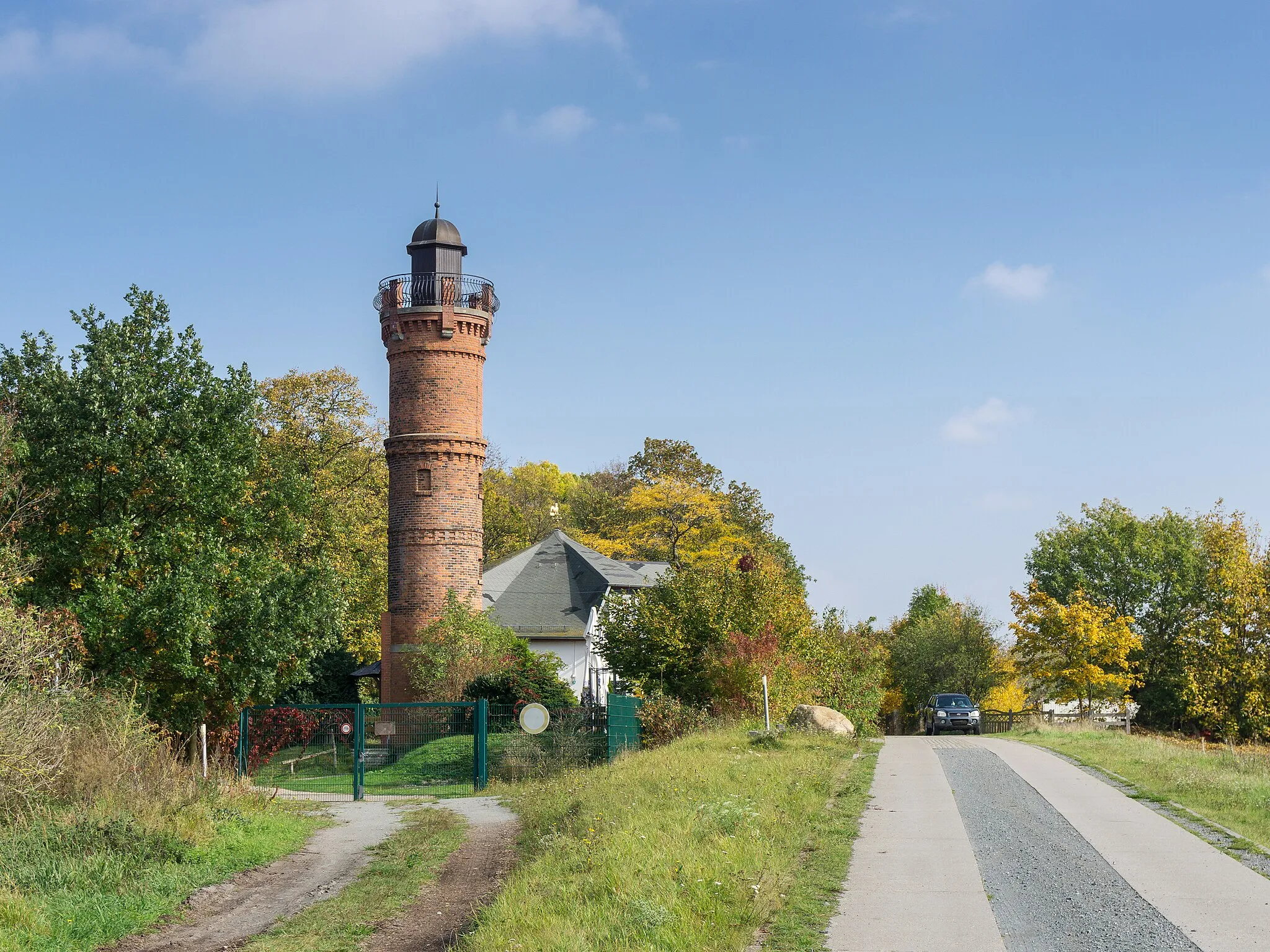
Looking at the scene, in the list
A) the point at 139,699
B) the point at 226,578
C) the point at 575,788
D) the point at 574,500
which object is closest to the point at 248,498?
the point at 226,578

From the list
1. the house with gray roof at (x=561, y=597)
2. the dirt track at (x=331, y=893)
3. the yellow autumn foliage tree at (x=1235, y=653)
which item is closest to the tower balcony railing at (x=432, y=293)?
the house with gray roof at (x=561, y=597)

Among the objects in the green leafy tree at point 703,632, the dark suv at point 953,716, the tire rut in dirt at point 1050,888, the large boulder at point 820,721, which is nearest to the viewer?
the tire rut in dirt at point 1050,888

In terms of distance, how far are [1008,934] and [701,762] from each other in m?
9.81

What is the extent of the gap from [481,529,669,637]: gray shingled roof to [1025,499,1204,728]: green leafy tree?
84.6ft

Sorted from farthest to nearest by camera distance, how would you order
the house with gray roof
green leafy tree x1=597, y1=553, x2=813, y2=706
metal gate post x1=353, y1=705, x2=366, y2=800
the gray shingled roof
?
the gray shingled roof → the house with gray roof → green leafy tree x1=597, y1=553, x2=813, y2=706 → metal gate post x1=353, y1=705, x2=366, y2=800

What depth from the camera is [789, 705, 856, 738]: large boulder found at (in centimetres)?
2672

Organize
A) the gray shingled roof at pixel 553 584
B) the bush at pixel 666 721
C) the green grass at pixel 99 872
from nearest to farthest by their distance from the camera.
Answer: the green grass at pixel 99 872, the bush at pixel 666 721, the gray shingled roof at pixel 553 584

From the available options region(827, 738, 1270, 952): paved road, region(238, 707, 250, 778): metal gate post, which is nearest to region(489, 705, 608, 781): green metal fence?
region(238, 707, 250, 778): metal gate post

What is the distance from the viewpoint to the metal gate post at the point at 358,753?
23.3 meters

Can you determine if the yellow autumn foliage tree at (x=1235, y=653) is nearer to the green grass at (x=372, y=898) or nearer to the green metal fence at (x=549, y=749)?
the green metal fence at (x=549, y=749)

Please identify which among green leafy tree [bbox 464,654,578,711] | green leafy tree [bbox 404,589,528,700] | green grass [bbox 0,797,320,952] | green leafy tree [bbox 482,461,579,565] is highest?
green leafy tree [bbox 482,461,579,565]

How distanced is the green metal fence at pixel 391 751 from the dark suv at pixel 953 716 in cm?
1697

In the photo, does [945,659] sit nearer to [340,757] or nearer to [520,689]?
[520,689]

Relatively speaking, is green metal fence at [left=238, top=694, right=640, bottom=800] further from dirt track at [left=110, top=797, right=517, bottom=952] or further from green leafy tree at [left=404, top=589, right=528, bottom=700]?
green leafy tree at [left=404, top=589, right=528, bottom=700]
